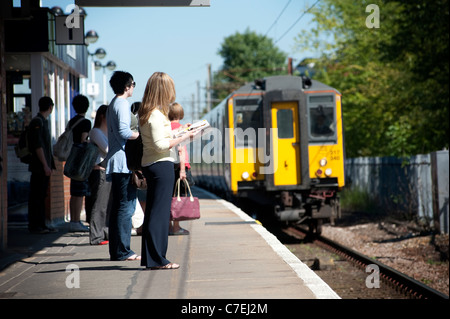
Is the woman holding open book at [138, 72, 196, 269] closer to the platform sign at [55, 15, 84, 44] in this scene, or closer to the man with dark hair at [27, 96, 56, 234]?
the man with dark hair at [27, 96, 56, 234]

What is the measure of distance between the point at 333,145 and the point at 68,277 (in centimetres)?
958

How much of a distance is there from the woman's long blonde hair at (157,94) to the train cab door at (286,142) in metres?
8.77

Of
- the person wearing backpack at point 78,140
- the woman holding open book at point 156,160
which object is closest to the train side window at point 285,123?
the person wearing backpack at point 78,140

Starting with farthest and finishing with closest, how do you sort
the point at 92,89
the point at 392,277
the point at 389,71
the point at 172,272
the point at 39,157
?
the point at 389,71 < the point at 92,89 < the point at 392,277 < the point at 39,157 < the point at 172,272

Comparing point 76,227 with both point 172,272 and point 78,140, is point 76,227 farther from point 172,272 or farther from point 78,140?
point 172,272

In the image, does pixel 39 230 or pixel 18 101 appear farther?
pixel 18 101

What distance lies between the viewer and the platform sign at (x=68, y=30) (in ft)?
38.5

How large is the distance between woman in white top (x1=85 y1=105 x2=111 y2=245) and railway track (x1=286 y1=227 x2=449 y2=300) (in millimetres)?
4130

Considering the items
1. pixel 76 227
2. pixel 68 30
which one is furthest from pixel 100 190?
pixel 68 30

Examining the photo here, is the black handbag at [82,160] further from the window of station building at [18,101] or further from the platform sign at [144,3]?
the window of station building at [18,101]

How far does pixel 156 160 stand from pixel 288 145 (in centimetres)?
896

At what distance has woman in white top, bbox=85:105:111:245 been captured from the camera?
848 cm

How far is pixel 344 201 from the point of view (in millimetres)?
23891

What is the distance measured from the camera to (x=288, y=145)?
15102mm
